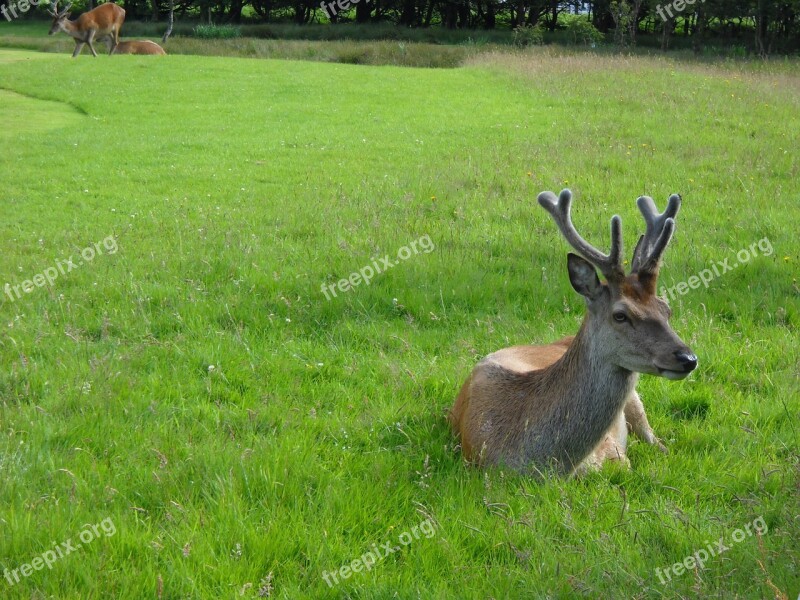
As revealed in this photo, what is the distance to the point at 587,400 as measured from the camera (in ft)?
13.0

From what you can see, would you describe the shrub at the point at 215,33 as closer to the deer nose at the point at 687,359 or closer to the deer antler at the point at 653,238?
the deer antler at the point at 653,238

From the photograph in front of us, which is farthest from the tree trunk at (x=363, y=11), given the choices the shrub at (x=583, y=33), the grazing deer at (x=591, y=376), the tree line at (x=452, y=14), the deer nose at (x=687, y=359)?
the deer nose at (x=687, y=359)

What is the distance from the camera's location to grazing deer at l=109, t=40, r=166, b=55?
29641 mm

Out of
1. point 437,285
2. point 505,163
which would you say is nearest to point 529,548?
point 437,285

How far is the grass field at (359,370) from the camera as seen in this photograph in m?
3.31

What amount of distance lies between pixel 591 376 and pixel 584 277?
475mm

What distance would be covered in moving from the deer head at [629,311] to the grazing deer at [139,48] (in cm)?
2839

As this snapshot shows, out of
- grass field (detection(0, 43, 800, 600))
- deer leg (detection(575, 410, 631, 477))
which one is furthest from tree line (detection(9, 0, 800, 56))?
deer leg (detection(575, 410, 631, 477))

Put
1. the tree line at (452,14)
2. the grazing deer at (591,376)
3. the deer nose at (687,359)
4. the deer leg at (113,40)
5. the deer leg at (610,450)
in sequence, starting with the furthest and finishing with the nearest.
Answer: the tree line at (452,14) → the deer leg at (113,40) → the deer leg at (610,450) → the grazing deer at (591,376) → the deer nose at (687,359)

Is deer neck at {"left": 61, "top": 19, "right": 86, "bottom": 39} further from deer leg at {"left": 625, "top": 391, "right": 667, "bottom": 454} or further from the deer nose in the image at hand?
the deer nose

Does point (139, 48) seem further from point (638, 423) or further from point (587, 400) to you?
point (587, 400)

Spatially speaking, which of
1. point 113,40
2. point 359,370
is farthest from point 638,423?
point 113,40

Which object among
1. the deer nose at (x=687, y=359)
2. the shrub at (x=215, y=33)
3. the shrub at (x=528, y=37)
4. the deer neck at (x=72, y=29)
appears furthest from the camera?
the shrub at (x=215, y=33)

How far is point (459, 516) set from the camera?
11.8 feet
